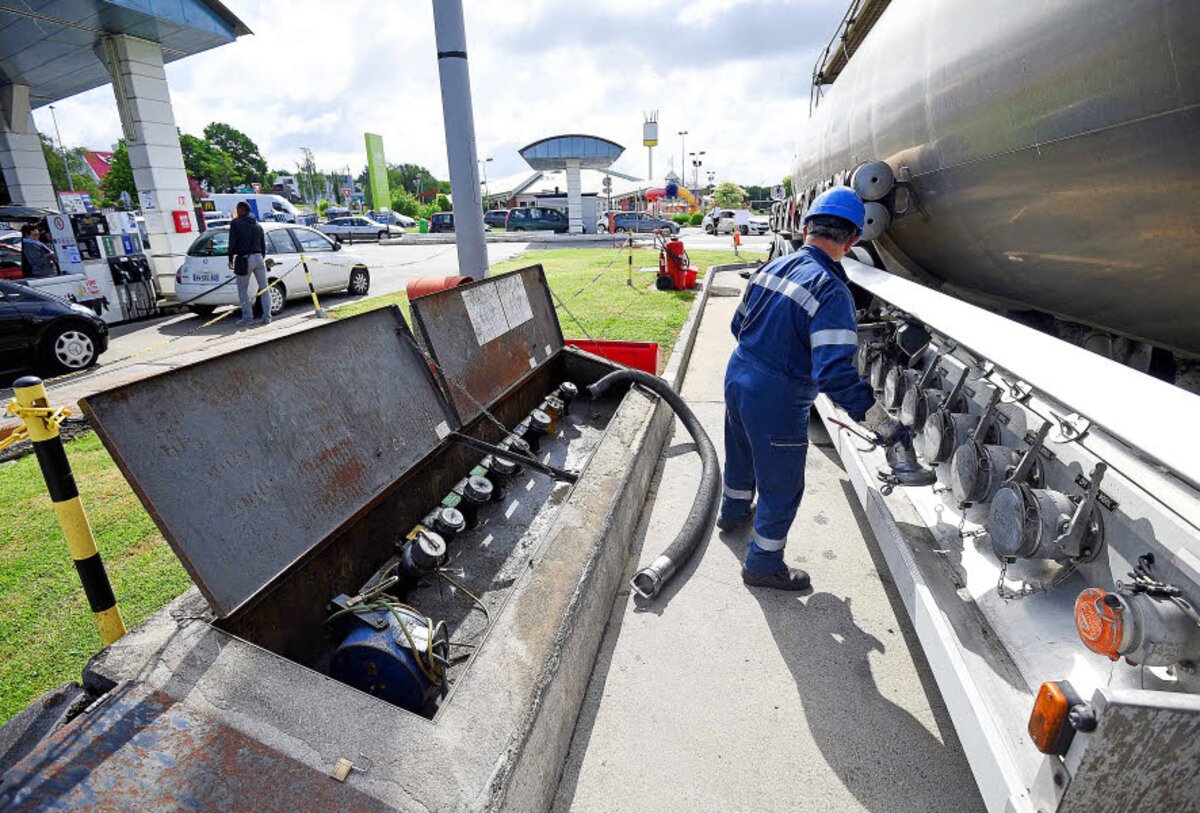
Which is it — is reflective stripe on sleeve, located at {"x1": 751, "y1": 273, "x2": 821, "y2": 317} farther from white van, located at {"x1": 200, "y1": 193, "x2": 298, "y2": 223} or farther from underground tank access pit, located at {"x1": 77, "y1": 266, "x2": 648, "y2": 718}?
white van, located at {"x1": 200, "y1": 193, "x2": 298, "y2": 223}

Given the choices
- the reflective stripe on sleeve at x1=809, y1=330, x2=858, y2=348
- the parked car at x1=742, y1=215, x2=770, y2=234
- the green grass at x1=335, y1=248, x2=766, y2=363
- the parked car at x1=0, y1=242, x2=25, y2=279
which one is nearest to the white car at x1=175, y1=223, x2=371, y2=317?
the green grass at x1=335, y1=248, x2=766, y2=363

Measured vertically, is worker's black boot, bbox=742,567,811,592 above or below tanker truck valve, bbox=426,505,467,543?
below

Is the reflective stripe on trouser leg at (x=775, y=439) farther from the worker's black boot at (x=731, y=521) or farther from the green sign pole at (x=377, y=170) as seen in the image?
the green sign pole at (x=377, y=170)

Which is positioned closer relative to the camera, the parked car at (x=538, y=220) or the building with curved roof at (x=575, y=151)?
the parked car at (x=538, y=220)

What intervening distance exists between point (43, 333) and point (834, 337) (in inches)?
355

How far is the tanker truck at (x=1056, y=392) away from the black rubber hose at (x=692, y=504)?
924 mm

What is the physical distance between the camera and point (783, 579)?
3.18 m

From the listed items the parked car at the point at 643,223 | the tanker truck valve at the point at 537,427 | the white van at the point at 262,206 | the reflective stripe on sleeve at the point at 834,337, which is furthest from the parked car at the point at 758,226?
the reflective stripe on sleeve at the point at 834,337

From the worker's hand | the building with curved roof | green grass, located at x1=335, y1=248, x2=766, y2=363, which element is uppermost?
the building with curved roof

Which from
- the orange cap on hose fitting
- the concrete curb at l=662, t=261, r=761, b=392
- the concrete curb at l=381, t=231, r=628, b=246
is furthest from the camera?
the concrete curb at l=381, t=231, r=628, b=246

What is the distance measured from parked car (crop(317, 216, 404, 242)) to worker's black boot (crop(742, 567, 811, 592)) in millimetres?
33942

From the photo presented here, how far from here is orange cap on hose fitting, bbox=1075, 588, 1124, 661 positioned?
4.96 ft

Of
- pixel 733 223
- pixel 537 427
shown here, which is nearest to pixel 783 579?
pixel 537 427

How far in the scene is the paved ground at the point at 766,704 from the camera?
6.97ft
